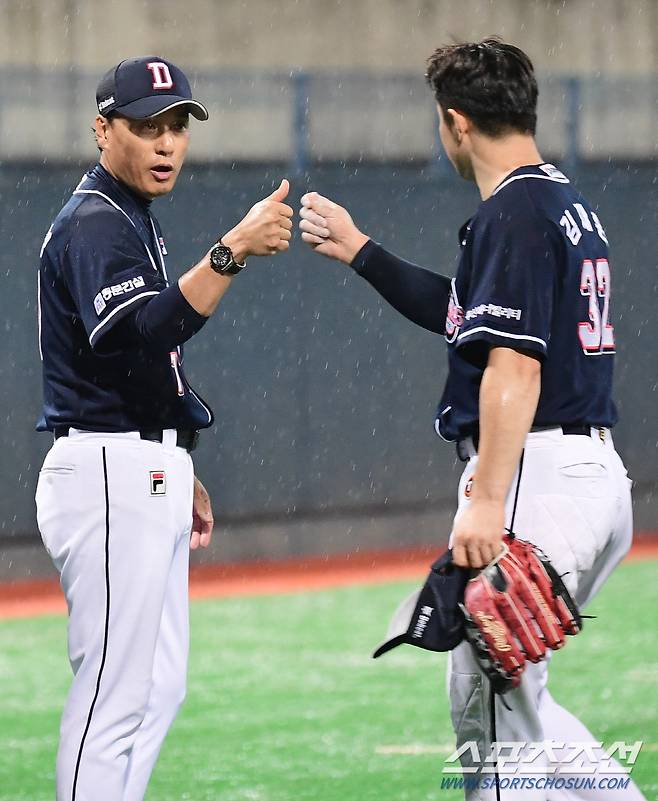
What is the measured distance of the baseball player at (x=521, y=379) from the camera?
136 inches

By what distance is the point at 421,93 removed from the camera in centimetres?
1224

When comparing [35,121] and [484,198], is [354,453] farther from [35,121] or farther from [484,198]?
[484,198]

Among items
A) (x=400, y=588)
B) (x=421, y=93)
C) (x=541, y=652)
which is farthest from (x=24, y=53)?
(x=541, y=652)

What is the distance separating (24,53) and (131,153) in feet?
35.2

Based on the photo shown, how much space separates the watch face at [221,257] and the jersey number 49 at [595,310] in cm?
85

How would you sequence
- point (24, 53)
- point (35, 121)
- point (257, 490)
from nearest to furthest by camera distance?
point (257, 490)
point (35, 121)
point (24, 53)

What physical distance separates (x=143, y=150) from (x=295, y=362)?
22.4 feet

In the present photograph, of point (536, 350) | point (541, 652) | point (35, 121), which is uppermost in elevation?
point (35, 121)

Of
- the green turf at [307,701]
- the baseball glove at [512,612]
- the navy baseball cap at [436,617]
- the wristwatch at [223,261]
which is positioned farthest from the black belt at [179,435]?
the green turf at [307,701]

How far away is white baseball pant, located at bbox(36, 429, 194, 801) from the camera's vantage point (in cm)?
367

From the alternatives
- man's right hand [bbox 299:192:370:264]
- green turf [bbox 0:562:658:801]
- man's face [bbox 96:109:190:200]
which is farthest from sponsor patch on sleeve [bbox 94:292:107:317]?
green turf [bbox 0:562:658:801]

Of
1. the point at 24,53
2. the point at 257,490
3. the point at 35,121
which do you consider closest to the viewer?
the point at 257,490

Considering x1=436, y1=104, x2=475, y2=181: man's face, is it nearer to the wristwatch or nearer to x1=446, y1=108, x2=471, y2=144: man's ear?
x1=446, y1=108, x2=471, y2=144: man's ear

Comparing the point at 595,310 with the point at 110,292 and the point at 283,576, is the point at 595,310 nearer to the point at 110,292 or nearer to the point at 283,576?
the point at 110,292
